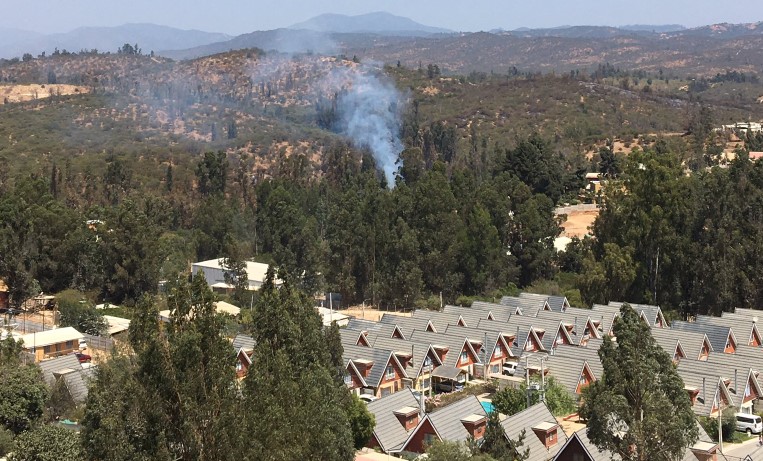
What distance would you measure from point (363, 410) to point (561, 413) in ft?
22.4

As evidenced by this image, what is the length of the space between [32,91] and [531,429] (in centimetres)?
10210

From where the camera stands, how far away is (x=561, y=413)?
2698 centimetres

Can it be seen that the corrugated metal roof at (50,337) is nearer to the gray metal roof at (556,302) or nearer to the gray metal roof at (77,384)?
the gray metal roof at (77,384)

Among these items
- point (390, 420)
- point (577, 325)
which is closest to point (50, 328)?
point (390, 420)

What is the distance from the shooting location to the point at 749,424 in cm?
2614

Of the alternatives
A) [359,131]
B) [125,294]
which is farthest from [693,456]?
[359,131]

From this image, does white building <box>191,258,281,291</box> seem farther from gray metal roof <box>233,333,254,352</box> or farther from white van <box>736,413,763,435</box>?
white van <box>736,413,763,435</box>

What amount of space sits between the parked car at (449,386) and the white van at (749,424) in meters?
8.12

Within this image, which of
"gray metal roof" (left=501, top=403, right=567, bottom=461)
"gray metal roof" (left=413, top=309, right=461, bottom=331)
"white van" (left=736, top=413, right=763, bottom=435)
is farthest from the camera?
"gray metal roof" (left=413, top=309, right=461, bottom=331)

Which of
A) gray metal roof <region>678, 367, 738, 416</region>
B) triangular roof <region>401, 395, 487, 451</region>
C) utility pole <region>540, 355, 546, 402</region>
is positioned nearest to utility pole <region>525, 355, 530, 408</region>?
utility pole <region>540, 355, 546, 402</region>

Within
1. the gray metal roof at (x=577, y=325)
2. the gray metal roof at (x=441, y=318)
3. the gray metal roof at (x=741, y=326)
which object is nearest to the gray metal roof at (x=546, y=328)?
the gray metal roof at (x=577, y=325)

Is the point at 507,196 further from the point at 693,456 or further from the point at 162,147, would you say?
the point at 162,147

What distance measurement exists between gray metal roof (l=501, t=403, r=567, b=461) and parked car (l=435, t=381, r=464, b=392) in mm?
7184

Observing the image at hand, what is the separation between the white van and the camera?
26.0 m
